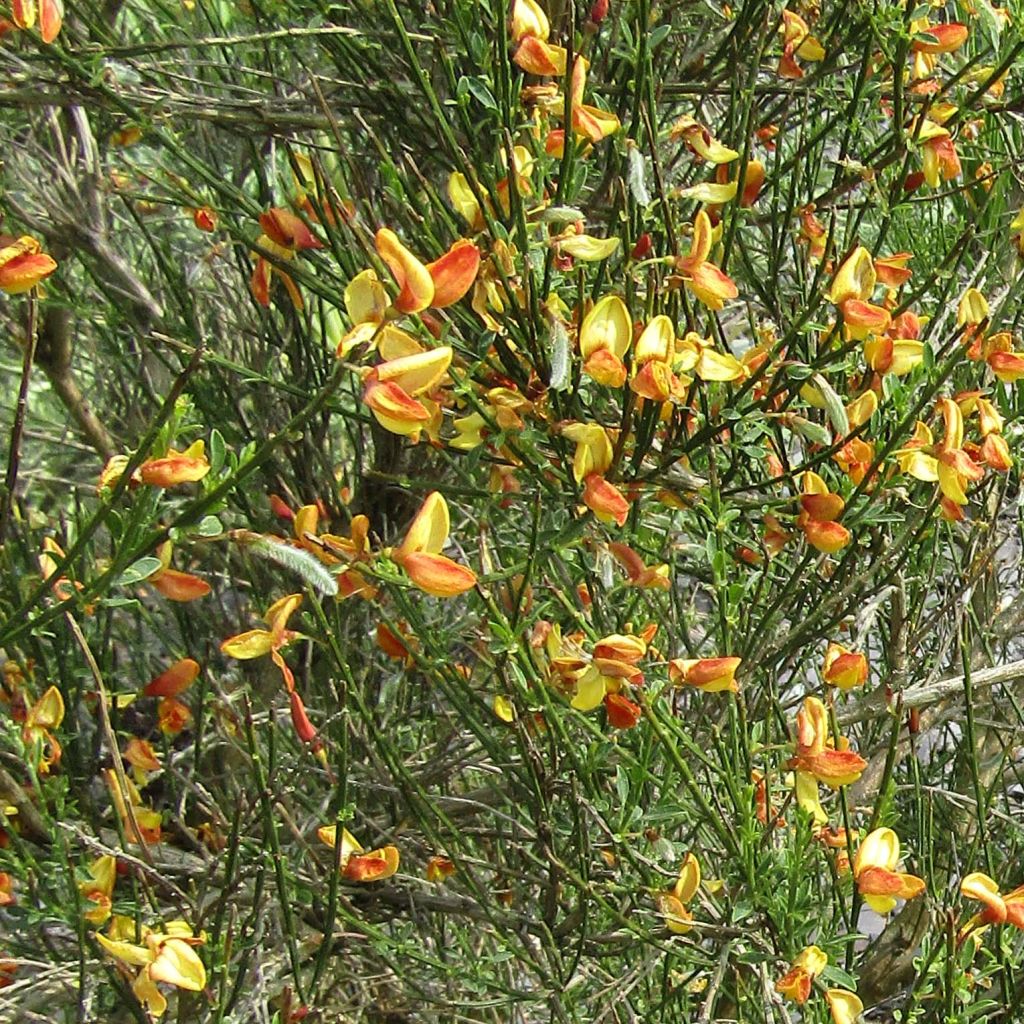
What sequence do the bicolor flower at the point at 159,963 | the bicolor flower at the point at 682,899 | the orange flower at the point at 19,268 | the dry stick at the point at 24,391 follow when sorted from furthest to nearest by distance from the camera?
the bicolor flower at the point at 682,899
the bicolor flower at the point at 159,963
the orange flower at the point at 19,268
the dry stick at the point at 24,391

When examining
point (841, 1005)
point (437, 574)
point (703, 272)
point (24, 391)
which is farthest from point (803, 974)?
point (24, 391)

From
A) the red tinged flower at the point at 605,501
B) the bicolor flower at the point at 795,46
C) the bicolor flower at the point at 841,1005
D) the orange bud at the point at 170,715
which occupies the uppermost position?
the bicolor flower at the point at 795,46

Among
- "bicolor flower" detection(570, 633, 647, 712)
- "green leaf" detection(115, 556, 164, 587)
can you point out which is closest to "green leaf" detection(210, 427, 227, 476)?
"green leaf" detection(115, 556, 164, 587)

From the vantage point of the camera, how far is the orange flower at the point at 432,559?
1.13 m

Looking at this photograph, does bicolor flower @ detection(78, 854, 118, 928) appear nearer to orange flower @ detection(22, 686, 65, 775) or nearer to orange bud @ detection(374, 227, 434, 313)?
orange flower @ detection(22, 686, 65, 775)

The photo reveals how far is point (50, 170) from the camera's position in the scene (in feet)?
7.59

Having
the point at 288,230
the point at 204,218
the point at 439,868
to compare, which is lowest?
the point at 439,868

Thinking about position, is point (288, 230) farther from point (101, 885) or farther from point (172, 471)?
point (101, 885)

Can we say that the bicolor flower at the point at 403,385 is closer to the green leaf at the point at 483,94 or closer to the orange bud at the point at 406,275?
the orange bud at the point at 406,275

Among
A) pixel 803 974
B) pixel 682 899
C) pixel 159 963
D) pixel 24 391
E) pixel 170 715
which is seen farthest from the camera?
pixel 170 715

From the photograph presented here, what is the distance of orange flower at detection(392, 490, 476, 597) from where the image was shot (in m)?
1.13

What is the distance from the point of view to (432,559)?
3.77 ft

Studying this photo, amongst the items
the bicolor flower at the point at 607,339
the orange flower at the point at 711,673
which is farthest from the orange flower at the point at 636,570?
the bicolor flower at the point at 607,339

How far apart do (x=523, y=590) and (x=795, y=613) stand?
64 centimetres
